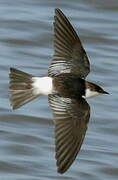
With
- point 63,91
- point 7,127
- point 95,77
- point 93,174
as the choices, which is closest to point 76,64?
point 63,91

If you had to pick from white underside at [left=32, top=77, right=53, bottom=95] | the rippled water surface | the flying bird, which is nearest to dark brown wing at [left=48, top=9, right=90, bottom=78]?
the flying bird

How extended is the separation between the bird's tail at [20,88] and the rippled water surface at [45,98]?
829 mm

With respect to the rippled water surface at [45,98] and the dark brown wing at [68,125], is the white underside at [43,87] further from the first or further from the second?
the rippled water surface at [45,98]

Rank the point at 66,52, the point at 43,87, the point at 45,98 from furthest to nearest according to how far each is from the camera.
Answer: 1. the point at 45,98
2. the point at 66,52
3. the point at 43,87

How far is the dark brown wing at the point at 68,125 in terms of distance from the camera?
529 centimetres

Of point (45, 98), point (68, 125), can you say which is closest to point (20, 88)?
point (68, 125)

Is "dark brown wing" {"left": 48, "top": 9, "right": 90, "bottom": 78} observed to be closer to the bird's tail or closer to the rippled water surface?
the bird's tail

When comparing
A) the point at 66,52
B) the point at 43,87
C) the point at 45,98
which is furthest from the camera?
the point at 45,98

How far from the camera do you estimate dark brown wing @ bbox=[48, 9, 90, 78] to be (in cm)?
566

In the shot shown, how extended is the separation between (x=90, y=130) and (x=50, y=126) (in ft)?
0.86

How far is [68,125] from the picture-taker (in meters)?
5.49

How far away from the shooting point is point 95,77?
7.80 metres

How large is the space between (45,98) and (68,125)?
1943 mm

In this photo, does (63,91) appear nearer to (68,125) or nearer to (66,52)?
(68,125)
